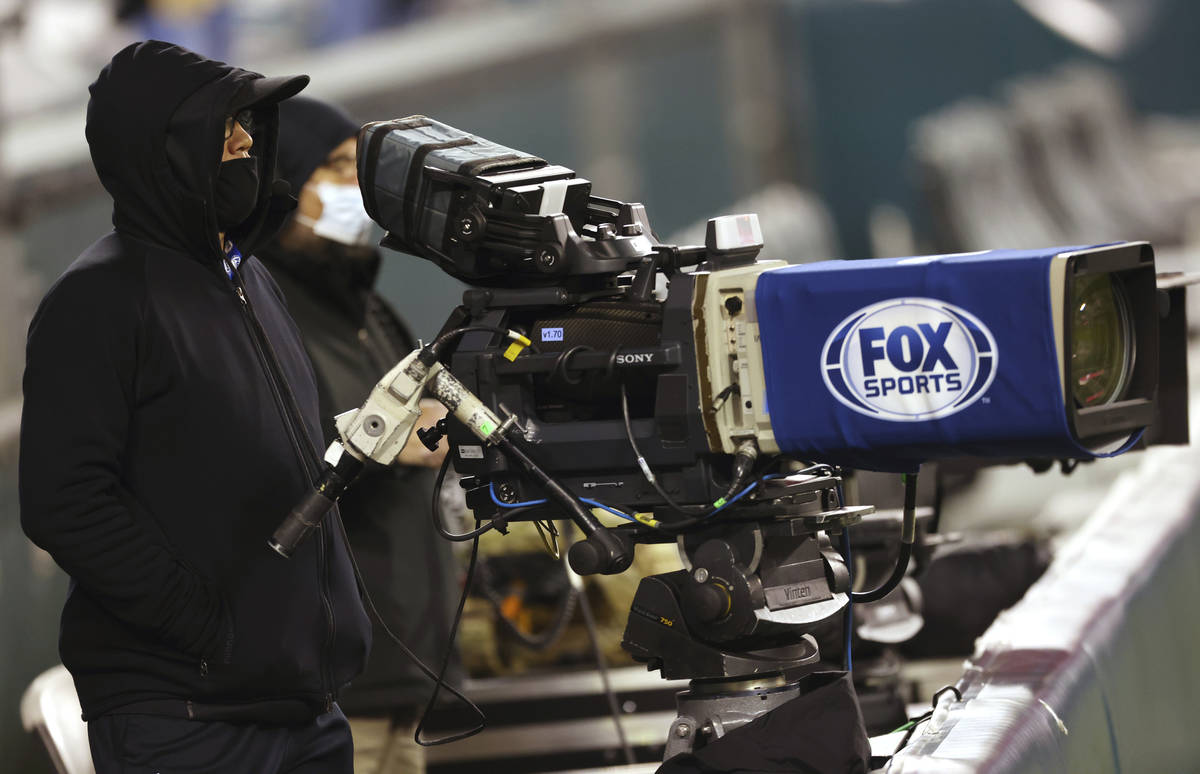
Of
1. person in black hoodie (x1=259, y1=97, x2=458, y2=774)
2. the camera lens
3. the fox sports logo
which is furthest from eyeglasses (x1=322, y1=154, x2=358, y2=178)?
the camera lens

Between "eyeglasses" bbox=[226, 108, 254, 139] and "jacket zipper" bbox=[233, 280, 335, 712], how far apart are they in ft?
0.69

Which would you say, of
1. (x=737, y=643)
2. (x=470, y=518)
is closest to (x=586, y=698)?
(x=470, y=518)

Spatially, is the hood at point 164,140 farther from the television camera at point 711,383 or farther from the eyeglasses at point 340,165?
the eyeglasses at point 340,165

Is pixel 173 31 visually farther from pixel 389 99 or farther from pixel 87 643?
pixel 87 643

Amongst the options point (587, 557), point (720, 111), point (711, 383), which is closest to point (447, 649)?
point (587, 557)

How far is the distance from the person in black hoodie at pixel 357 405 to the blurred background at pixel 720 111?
2.23ft

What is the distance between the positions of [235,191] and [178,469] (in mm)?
411

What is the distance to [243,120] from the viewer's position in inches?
89.4

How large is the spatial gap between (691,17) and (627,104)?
1.38 meters

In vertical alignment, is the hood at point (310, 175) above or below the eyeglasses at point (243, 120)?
below

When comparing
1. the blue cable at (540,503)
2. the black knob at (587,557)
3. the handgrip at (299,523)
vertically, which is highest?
the handgrip at (299,523)

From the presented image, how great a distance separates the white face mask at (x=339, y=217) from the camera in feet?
10.2

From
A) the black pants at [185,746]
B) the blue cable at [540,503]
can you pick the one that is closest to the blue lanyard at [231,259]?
the blue cable at [540,503]

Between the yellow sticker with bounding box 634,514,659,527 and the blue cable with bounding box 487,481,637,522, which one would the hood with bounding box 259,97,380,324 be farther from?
the yellow sticker with bounding box 634,514,659,527
